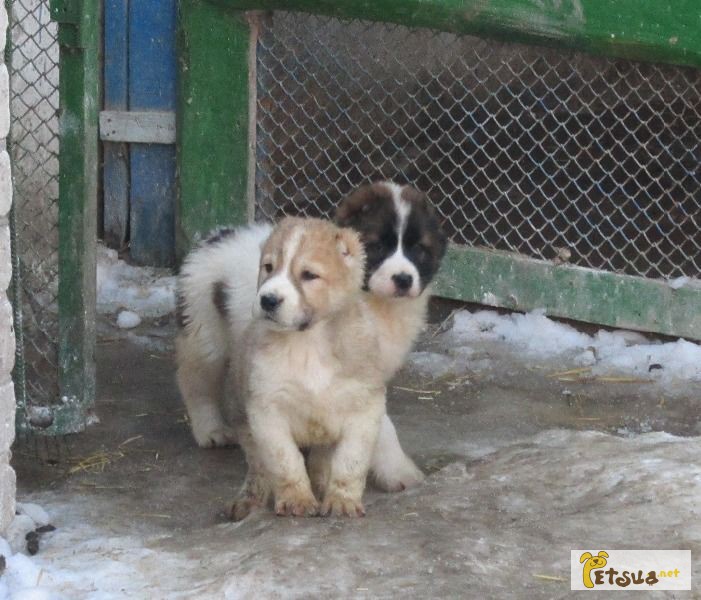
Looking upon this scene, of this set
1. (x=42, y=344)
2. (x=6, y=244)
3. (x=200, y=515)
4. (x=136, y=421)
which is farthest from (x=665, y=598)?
(x=42, y=344)

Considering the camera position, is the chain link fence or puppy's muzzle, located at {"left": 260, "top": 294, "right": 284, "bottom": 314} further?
the chain link fence

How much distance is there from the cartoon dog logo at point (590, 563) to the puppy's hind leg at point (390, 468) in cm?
121

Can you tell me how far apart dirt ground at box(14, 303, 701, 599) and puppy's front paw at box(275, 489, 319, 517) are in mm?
52

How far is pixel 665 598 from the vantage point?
3568mm

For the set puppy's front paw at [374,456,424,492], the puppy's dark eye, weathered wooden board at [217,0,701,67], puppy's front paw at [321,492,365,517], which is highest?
weathered wooden board at [217,0,701,67]

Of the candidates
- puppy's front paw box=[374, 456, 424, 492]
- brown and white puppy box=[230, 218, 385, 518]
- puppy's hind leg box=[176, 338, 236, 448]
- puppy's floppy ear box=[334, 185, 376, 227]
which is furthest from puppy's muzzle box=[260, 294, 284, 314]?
puppy's hind leg box=[176, 338, 236, 448]

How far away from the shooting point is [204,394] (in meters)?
5.68

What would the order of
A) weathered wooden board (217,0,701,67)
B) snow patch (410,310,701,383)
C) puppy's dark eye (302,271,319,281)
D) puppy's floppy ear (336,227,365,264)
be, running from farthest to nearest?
1. snow patch (410,310,701,383)
2. weathered wooden board (217,0,701,67)
3. puppy's floppy ear (336,227,365,264)
4. puppy's dark eye (302,271,319,281)

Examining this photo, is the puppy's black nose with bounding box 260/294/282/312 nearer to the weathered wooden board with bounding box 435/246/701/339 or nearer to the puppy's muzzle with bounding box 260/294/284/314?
the puppy's muzzle with bounding box 260/294/284/314

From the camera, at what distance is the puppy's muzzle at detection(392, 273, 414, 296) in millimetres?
5156

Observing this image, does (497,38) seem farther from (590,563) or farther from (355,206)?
(590,563)

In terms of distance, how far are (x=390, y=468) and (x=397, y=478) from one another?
5 cm

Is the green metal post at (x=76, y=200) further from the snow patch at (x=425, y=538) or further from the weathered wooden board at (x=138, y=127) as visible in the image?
the weathered wooden board at (x=138, y=127)

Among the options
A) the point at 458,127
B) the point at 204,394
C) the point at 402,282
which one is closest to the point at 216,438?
the point at 204,394
